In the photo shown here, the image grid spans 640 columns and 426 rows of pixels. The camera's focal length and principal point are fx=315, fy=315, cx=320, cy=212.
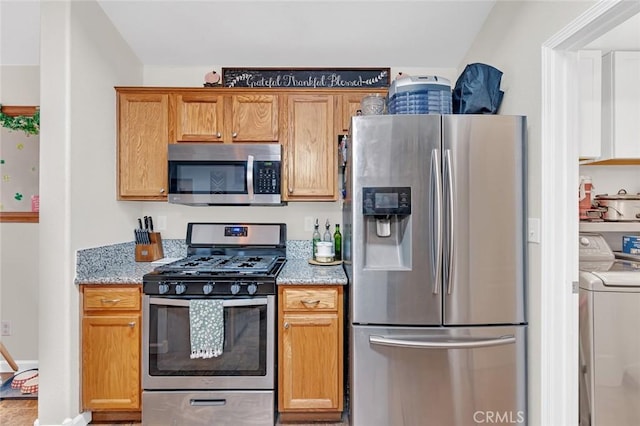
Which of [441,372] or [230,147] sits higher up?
[230,147]

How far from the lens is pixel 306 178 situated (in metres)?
2.36

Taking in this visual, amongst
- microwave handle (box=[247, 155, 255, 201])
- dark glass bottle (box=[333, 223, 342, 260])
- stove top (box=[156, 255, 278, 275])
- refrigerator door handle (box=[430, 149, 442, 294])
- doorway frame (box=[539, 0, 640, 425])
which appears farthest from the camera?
dark glass bottle (box=[333, 223, 342, 260])

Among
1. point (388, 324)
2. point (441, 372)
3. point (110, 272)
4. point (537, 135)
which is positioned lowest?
point (441, 372)

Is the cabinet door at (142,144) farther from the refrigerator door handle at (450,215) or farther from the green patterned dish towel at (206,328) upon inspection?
the refrigerator door handle at (450,215)

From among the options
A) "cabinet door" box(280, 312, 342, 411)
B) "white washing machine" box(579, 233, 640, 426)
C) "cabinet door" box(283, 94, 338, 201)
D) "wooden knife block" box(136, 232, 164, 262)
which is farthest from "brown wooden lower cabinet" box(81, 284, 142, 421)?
"white washing machine" box(579, 233, 640, 426)

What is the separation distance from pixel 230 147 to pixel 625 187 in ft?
9.37

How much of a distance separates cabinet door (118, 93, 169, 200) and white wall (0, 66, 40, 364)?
0.95m

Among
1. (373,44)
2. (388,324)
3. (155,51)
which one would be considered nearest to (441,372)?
(388,324)

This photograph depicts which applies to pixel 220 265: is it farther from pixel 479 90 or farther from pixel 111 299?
pixel 479 90

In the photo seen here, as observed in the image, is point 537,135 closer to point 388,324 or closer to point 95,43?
point 388,324

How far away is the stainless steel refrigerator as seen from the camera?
1.60 metres

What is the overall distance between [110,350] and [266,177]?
1.44 m

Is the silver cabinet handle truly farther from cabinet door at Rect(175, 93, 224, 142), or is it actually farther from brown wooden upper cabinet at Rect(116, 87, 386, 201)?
cabinet door at Rect(175, 93, 224, 142)

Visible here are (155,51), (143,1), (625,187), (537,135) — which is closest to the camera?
(537,135)
